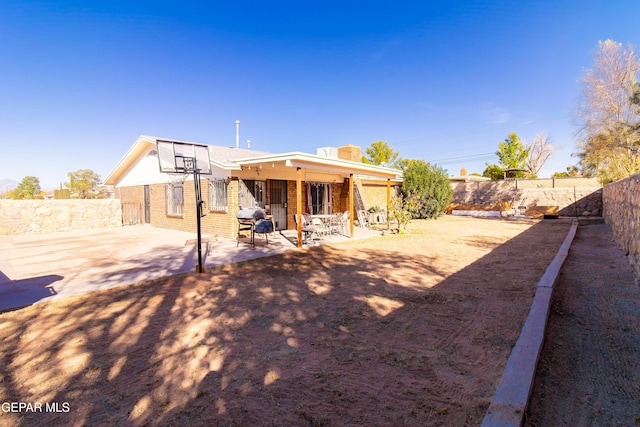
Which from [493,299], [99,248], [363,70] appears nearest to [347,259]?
[493,299]

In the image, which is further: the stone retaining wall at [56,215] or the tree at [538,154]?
the tree at [538,154]

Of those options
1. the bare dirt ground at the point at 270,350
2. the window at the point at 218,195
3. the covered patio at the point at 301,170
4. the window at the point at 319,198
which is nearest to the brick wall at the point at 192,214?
the window at the point at 218,195

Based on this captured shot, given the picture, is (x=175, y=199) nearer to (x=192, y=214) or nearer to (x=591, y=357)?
(x=192, y=214)

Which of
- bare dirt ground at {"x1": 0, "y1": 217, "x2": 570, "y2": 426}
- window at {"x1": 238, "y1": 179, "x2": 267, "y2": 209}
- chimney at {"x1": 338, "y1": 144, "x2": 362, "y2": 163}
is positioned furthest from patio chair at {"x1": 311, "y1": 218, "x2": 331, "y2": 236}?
chimney at {"x1": 338, "y1": 144, "x2": 362, "y2": 163}

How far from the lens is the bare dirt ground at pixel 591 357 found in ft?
7.12

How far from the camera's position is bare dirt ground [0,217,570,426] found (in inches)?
89.7

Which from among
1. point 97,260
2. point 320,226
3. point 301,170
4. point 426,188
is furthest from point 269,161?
point 426,188

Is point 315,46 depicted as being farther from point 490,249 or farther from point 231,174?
point 490,249

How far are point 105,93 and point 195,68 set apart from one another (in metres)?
4.95

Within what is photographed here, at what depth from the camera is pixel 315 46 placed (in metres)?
17.1

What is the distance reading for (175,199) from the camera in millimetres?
14164

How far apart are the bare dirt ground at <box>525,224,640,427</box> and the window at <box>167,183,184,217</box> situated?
13483 millimetres

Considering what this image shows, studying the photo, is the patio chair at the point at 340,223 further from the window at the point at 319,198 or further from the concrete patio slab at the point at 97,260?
the window at the point at 319,198

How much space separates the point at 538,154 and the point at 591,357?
4630 centimetres
